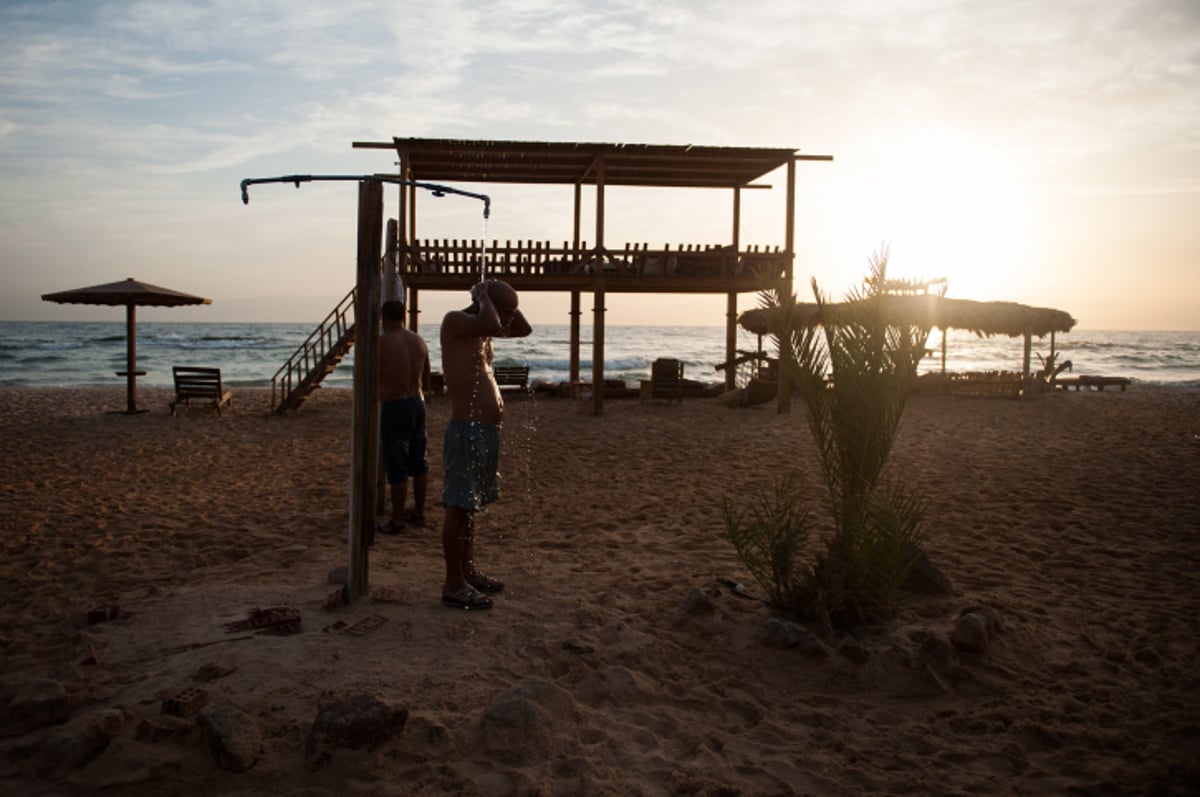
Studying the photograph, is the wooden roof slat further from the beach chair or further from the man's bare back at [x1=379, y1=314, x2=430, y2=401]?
the man's bare back at [x1=379, y1=314, x2=430, y2=401]

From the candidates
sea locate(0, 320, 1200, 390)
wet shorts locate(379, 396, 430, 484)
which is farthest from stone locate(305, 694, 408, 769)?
sea locate(0, 320, 1200, 390)

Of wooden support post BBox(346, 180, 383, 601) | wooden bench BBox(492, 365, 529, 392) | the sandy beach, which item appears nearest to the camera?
the sandy beach

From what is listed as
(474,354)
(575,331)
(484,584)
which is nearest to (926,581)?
(484,584)

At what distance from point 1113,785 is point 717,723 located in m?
1.58

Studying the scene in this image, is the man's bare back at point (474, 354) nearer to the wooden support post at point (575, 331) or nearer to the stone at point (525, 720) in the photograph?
the stone at point (525, 720)

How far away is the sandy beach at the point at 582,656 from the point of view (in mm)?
2965

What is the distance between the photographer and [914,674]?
3879 mm

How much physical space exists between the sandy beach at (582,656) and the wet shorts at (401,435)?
2.04 feet

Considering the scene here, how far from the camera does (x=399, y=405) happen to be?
19.8 feet

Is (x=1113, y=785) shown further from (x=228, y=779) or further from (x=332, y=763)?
(x=228, y=779)

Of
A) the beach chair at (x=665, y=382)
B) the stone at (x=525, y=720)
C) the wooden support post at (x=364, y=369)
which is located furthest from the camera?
the beach chair at (x=665, y=382)

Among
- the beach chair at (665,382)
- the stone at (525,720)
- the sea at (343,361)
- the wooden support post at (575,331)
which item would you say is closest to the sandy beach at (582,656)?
the stone at (525,720)

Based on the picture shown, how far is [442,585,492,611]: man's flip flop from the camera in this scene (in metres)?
4.38

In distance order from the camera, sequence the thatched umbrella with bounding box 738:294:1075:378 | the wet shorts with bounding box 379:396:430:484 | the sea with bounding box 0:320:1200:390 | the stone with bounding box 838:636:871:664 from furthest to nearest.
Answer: the sea with bounding box 0:320:1200:390 → the thatched umbrella with bounding box 738:294:1075:378 → the wet shorts with bounding box 379:396:430:484 → the stone with bounding box 838:636:871:664
